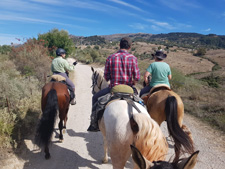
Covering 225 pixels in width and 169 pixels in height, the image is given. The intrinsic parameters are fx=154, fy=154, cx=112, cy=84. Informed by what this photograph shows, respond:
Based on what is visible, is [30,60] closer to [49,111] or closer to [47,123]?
[49,111]

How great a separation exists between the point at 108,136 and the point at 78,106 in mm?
5878

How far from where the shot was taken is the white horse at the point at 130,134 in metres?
1.90

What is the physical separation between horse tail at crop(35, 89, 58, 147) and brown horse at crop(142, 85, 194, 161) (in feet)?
7.93

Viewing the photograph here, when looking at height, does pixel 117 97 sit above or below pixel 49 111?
above

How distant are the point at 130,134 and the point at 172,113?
151 centimetres

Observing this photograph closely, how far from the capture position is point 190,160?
46.8 inches

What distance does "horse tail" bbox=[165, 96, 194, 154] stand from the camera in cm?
289

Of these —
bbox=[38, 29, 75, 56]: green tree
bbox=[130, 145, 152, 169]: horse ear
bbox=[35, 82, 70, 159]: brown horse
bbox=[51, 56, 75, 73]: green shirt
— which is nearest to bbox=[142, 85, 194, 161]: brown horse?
bbox=[130, 145, 152, 169]: horse ear

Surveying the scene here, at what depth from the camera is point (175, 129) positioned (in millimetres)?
3117

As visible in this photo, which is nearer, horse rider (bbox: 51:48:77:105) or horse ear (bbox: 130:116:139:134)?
horse ear (bbox: 130:116:139:134)

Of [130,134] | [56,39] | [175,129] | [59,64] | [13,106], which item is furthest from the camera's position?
[56,39]

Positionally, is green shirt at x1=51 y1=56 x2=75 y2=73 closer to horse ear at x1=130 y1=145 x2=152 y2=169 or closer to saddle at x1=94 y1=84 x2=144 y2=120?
saddle at x1=94 y1=84 x2=144 y2=120

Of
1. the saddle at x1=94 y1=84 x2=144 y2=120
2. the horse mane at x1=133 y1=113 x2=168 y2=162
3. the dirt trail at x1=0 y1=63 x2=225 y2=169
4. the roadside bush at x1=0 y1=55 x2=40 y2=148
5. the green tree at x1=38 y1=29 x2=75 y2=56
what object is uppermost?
the green tree at x1=38 y1=29 x2=75 y2=56

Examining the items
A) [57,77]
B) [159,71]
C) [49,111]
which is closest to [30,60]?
[57,77]
